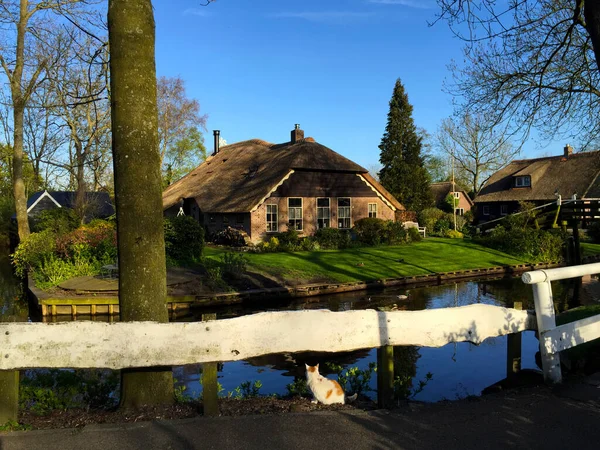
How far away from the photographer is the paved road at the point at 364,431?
356 cm

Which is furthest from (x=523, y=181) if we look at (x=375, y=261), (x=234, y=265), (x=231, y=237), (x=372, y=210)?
(x=234, y=265)

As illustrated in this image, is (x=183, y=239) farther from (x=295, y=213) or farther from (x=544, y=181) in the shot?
(x=544, y=181)

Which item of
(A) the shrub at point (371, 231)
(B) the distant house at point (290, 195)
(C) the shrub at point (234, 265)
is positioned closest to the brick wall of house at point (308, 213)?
(B) the distant house at point (290, 195)

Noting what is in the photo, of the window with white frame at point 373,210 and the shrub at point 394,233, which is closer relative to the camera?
the shrub at point 394,233

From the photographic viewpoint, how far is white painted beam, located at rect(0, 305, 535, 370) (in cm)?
388

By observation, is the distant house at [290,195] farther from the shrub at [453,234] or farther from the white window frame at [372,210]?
the shrub at [453,234]

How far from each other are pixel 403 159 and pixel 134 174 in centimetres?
4305

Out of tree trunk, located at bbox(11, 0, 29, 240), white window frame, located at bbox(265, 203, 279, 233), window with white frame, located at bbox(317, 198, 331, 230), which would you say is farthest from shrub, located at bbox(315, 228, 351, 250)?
tree trunk, located at bbox(11, 0, 29, 240)

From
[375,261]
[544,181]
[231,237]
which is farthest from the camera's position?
[544,181]

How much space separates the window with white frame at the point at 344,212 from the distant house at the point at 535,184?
21.8 metres

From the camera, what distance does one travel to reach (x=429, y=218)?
41.5 m

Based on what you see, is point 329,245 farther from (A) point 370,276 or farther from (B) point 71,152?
(B) point 71,152

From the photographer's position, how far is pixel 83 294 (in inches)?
630

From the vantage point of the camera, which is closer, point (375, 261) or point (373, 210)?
point (375, 261)
